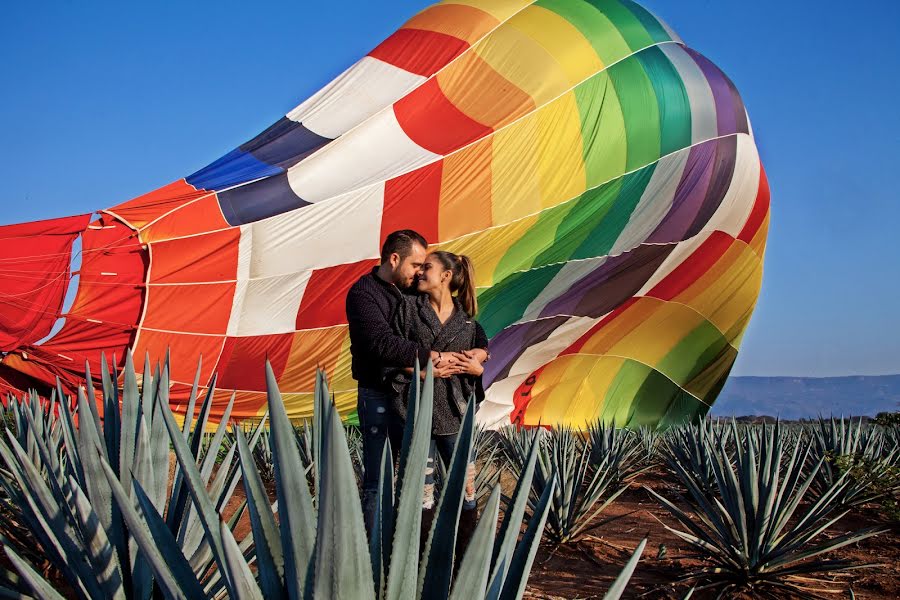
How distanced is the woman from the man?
0.20ft

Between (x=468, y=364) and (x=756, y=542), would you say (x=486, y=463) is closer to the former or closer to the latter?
(x=756, y=542)

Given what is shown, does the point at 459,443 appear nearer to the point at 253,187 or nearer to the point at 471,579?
the point at 471,579

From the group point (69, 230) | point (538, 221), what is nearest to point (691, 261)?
point (538, 221)

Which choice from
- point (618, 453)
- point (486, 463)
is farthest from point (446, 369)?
point (618, 453)

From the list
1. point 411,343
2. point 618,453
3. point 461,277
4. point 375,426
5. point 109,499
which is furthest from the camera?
point 618,453

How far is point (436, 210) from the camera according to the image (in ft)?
29.4

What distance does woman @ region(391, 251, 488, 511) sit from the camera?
326cm

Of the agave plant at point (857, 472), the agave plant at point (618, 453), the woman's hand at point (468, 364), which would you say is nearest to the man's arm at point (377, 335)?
the woman's hand at point (468, 364)

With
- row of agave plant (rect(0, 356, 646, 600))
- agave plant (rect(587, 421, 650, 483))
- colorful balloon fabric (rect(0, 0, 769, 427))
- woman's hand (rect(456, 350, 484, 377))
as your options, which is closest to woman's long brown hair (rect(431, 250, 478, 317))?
woman's hand (rect(456, 350, 484, 377))

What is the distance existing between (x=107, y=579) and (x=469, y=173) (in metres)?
7.42

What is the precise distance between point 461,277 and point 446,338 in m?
0.27

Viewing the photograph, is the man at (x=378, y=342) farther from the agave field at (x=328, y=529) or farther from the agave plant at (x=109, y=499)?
the agave plant at (x=109, y=499)

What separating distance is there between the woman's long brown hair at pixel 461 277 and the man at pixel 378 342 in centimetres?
11

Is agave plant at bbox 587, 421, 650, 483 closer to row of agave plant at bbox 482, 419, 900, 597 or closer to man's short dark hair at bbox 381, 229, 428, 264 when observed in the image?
row of agave plant at bbox 482, 419, 900, 597
